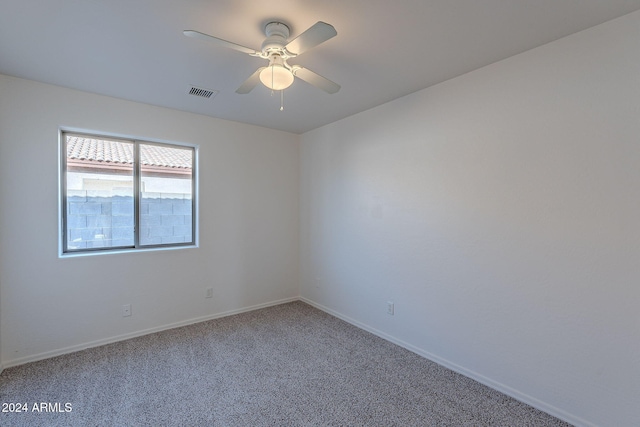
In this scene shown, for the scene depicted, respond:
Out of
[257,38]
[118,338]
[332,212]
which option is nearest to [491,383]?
[332,212]

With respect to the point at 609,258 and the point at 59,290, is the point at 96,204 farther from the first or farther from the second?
the point at 609,258

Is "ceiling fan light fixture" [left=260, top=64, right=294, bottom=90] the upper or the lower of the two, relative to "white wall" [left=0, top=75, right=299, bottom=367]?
upper

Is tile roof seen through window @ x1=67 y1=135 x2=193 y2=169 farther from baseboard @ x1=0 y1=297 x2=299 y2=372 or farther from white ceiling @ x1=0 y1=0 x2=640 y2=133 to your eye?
baseboard @ x1=0 y1=297 x2=299 y2=372

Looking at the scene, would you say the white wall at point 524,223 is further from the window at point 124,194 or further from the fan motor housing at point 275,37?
the window at point 124,194

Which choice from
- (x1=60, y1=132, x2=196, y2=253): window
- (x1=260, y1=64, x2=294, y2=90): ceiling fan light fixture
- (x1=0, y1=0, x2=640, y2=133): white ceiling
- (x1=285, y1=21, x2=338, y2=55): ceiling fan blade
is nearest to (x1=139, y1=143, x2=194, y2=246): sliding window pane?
(x1=60, y1=132, x2=196, y2=253): window

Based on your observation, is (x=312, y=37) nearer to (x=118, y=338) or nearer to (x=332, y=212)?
(x=332, y=212)

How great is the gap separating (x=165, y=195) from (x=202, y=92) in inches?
52.1

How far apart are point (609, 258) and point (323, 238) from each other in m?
2.70

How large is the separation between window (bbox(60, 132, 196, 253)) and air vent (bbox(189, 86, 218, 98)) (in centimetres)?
89

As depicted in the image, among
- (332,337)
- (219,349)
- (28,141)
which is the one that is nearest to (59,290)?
(28,141)

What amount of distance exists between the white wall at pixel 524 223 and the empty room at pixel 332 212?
14mm

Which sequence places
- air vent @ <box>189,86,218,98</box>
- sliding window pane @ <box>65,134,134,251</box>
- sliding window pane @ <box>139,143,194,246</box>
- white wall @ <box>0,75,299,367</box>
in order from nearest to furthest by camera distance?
white wall @ <box>0,75,299,367</box>, air vent @ <box>189,86,218,98</box>, sliding window pane @ <box>65,134,134,251</box>, sliding window pane @ <box>139,143,194,246</box>

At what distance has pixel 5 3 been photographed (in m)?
1.55

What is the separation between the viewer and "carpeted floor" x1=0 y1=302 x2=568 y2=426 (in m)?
1.85
